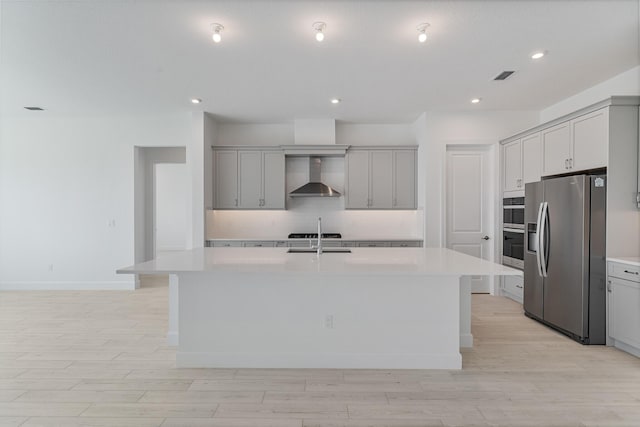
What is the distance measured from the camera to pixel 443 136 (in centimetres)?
521

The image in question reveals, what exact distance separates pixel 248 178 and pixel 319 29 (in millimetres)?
3249

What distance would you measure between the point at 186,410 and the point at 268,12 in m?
2.88

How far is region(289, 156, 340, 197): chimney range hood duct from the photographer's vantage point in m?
5.35

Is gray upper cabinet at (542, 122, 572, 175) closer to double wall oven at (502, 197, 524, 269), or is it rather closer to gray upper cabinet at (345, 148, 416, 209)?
double wall oven at (502, 197, 524, 269)

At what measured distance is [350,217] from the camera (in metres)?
5.89

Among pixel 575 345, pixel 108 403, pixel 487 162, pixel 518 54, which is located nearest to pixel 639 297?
pixel 575 345

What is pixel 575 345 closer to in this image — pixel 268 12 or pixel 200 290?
pixel 200 290

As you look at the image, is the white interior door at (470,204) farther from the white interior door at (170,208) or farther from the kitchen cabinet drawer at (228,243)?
the white interior door at (170,208)

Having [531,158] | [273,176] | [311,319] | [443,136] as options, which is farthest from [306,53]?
[531,158]

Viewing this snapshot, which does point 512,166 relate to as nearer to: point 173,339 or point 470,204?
point 470,204

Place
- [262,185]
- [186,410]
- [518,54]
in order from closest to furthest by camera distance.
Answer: [186,410] → [518,54] → [262,185]

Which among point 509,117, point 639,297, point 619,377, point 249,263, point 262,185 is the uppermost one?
point 509,117

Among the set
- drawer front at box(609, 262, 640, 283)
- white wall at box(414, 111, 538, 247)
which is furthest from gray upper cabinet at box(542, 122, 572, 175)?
drawer front at box(609, 262, 640, 283)

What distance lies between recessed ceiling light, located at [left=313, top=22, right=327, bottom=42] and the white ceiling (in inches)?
2.1
